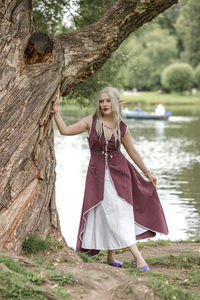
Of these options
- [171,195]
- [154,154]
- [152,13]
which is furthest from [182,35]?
[152,13]

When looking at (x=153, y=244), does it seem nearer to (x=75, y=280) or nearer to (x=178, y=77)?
(x=75, y=280)

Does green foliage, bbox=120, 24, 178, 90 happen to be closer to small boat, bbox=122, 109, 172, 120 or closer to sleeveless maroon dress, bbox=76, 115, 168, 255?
small boat, bbox=122, 109, 172, 120

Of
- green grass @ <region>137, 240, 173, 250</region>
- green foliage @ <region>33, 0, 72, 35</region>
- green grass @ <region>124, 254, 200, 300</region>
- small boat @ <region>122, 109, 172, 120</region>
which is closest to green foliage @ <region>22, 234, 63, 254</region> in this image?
green grass @ <region>124, 254, 200, 300</region>

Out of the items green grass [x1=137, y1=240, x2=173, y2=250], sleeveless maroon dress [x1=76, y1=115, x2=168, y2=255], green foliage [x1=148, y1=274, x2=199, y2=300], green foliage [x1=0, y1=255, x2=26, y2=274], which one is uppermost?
sleeveless maroon dress [x1=76, y1=115, x2=168, y2=255]

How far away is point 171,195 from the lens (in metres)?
13.1

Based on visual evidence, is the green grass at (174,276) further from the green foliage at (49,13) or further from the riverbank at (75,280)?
the green foliage at (49,13)

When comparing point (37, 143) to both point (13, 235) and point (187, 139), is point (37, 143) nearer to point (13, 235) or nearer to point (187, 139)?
point (13, 235)

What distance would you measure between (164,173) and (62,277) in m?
12.0

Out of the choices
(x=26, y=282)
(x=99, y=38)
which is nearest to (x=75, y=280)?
(x=26, y=282)

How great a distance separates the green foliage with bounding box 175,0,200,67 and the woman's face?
57.6 meters

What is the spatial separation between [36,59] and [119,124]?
1.19 m

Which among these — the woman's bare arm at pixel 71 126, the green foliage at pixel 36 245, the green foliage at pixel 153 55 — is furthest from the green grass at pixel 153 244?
the green foliage at pixel 153 55

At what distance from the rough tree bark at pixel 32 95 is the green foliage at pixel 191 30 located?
5692cm

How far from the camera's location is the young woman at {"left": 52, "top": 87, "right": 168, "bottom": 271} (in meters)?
6.05
